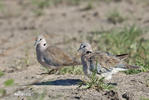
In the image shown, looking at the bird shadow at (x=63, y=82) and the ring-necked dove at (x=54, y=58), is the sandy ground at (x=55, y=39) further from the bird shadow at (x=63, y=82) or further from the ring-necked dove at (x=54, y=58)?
the ring-necked dove at (x=54, y=58)

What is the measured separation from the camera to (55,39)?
37.2 ft

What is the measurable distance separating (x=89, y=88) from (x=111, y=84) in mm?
546

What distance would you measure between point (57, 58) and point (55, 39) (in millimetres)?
3383

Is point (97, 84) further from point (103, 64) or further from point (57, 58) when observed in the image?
point (57, 58)

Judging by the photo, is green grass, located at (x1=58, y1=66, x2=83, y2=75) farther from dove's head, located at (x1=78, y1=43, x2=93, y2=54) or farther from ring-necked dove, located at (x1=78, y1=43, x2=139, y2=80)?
ring-necked dove, located at (x1=78, y1=43, x2=139, y2=80)

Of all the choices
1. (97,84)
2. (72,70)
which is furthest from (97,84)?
(72,70)

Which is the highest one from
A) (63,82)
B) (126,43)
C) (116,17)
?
(116,17)

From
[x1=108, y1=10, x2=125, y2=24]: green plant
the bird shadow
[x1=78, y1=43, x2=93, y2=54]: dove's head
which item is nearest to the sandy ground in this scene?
the bird shadow

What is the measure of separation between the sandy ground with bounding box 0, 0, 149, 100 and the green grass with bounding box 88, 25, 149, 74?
55 cm

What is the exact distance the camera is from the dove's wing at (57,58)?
7.95 metres

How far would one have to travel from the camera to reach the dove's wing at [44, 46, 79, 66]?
795 centimetres

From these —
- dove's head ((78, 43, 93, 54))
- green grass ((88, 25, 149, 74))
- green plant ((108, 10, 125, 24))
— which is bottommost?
green grass ((88, 25, 149, 74))

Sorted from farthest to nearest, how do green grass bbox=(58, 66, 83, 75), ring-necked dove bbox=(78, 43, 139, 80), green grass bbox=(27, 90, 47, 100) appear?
1. green grass bbox=(58, 66, 83, 75)
2. ring-necked dove bbox=(78, 43, 139, 80)
3. green grass bbox=(27, 90, 47, 100)

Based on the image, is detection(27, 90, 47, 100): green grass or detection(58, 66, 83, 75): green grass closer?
detection(27, 90, 47, 100): green grass
